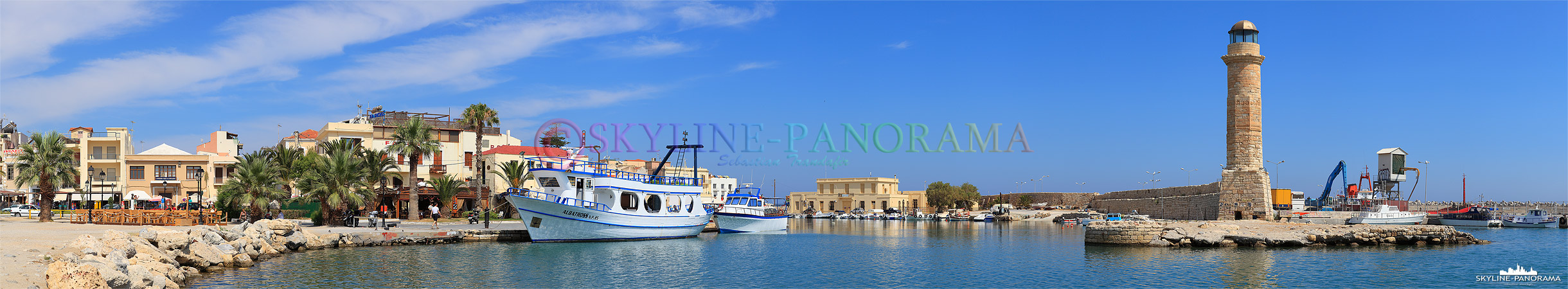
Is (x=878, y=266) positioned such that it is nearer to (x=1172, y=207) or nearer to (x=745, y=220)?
(x=745, y=220)

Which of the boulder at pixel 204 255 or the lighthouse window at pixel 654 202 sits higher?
the lighthouse window at pixel 654 202

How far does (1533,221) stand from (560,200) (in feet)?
191

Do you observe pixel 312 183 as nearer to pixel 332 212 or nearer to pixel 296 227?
pixel 332 212

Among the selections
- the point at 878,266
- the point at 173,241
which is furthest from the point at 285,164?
the point at 878,266

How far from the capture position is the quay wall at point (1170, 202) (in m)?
51.8

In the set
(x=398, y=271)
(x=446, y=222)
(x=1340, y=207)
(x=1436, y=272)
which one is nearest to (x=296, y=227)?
(x=398, y=271)

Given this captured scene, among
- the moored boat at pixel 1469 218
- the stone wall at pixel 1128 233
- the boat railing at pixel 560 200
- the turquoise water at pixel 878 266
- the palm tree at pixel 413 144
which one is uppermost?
the palm tree at pixel 413 144

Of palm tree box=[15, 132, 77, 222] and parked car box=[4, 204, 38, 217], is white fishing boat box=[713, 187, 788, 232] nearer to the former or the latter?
palm tree box=[15, 132, 77, 222]

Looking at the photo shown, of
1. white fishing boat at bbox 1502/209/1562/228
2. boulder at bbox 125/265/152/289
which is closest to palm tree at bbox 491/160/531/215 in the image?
boulder at bbox 125/265/152/289

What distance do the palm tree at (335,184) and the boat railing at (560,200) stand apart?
680 cm

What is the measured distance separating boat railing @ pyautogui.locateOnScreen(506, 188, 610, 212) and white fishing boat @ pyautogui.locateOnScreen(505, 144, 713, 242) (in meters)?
0.02

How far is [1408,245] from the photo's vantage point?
107 ft

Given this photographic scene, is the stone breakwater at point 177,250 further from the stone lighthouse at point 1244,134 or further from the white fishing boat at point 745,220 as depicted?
the stone lighthouse at point 1244,134

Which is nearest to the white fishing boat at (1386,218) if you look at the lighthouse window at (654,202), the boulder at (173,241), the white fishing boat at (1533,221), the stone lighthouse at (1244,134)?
the white fishing boat at (1533,221)
